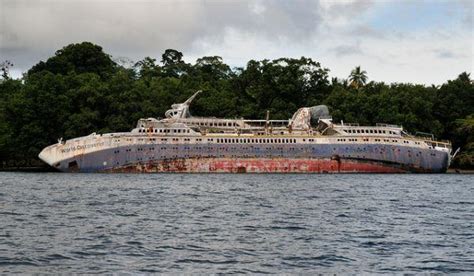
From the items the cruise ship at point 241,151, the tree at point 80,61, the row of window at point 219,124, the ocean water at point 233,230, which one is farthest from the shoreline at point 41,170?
the ocean water at point 233,230

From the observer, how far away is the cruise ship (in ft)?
319

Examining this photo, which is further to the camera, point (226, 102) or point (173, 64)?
point (173, 64)

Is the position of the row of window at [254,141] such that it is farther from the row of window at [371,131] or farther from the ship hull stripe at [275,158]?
the row of window at [371,131]

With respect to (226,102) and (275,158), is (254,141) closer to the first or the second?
(275,158)

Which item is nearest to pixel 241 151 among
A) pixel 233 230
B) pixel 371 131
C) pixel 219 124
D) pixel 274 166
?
pixel 274 166

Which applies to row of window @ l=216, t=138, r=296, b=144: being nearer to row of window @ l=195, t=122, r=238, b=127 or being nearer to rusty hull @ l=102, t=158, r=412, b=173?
rusty hull @ l=102, t=158, r=412, b=173

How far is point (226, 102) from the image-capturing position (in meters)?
124

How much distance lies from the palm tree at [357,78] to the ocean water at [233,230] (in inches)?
3327

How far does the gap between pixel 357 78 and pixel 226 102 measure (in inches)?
1429

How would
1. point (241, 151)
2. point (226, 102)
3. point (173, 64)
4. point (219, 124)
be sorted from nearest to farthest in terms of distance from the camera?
point (241, 151)
point (219, 124)
point (226, 102)
point (173, 64)

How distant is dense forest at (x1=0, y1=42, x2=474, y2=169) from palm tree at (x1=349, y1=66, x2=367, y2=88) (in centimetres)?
808

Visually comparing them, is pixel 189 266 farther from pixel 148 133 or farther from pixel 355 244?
pixel 148 133

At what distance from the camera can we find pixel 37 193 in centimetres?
6122

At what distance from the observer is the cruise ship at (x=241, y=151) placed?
97125 mm
